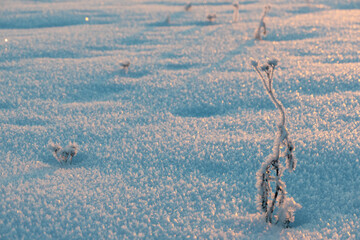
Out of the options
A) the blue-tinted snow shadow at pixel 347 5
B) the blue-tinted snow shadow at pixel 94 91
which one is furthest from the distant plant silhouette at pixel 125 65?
the blue-tinted snow shadow at pixel 347 5

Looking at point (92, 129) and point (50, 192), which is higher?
point (92, 129)

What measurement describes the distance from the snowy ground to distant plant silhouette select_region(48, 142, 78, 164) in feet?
0.20

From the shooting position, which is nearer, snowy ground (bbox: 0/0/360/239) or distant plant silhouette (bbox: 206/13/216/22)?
snowy ground (bbox: 0/0/360/239)

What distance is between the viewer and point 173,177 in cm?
185

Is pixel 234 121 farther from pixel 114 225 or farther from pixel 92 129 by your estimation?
pixel 114 225

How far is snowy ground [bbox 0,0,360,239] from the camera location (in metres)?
1.55

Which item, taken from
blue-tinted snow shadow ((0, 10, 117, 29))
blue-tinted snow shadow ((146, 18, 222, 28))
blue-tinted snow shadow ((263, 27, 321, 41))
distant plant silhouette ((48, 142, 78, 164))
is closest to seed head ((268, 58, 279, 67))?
distant plant silhouette ((48, 142, 78, 164))

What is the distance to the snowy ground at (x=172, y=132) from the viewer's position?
1546 mm

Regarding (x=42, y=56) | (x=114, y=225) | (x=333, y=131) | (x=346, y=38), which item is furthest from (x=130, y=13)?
(x=114, y=225)

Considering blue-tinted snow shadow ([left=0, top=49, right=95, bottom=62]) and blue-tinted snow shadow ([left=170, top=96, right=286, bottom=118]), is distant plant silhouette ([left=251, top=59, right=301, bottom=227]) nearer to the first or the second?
blue-tinted snow shadow ([left=170, top=96, right=286, bottom=118])

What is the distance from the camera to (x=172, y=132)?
231cm

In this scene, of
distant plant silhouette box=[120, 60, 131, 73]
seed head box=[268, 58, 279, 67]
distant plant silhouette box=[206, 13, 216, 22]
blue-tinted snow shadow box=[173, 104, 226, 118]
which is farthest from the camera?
distant plant silhouette box=[206, 13, 216, 22]

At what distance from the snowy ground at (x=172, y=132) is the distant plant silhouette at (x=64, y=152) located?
59 millimetres

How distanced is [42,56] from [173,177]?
2.91 metres
